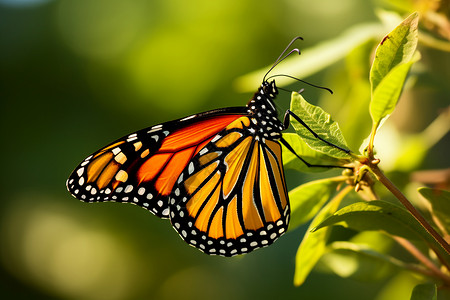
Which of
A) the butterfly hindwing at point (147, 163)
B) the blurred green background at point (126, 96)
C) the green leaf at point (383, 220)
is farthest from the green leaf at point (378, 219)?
the blurred green background at point (126, 96)

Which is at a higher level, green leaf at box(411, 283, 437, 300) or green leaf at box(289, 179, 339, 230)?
green leaf at box(289, 179, 339, 230)

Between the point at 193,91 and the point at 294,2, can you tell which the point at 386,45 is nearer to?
the point at 193,91

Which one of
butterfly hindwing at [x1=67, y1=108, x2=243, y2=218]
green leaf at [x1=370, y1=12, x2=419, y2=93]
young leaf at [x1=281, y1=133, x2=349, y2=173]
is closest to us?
green leaf at [x1=370, y1=12, x2=419, y2=93]

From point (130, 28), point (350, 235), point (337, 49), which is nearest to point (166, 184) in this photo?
point (350, 235)

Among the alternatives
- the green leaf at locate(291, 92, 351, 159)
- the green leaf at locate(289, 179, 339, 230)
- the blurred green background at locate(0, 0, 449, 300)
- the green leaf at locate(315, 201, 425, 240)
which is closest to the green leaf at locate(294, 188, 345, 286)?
the green leaf at locate(289, 179, 339, 230)

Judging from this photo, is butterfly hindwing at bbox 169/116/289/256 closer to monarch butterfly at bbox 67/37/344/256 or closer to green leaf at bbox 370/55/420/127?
monarch butterfly at bbox 67/37/344/256

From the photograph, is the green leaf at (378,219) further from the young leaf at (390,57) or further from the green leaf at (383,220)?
the young leaf at (390,57)

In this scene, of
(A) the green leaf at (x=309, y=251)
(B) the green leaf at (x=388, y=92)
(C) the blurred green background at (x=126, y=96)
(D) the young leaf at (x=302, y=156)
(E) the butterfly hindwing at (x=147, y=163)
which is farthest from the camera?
(C) the blurred green background at (x=126, y=96)

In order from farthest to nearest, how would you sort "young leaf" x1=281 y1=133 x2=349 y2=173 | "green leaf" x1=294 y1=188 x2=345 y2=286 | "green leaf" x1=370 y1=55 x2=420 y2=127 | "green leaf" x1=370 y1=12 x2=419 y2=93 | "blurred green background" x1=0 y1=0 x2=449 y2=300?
"blurred green background" x1=0 y1=0 x2=449 y2=300, "green leaf" x1=294 y1=188 x2=345 y2=286, "young leaf" x1=281 y1=133 x2=349 y2=173, "green leaf" x1=370 y1=12 x2=419 y2=93, "green leaf" x1=370 y1=55 x2=420 y2=127
